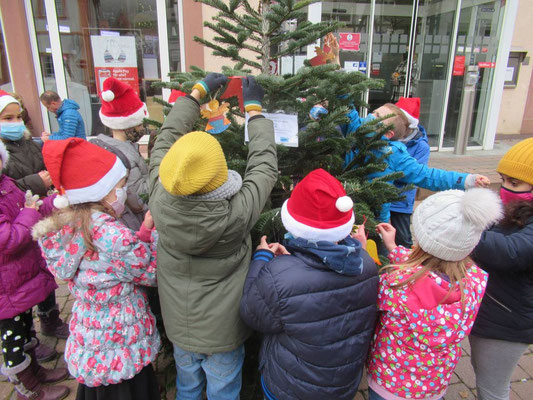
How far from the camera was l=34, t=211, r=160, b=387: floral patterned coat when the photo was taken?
1.89m

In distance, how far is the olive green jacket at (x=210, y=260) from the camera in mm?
1676

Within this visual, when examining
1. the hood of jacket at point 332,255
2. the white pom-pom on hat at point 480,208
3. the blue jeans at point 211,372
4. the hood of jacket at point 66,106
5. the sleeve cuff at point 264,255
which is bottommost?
the blue jeans at point 211,372

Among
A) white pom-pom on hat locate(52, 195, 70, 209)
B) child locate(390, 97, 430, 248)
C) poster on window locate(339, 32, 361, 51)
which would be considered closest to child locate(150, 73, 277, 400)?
white pom-pom on hat locate(52, 195, 70, 209)

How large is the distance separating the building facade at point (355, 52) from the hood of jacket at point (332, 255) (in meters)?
4.45

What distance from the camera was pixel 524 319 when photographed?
2031 millimetres

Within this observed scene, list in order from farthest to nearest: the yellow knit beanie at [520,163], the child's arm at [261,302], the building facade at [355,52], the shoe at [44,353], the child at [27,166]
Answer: the building facade at [355,52] → the shoe at [44,353] → the child at [27,166] → the yellow knit beanie at [520,163] → the child's arm at [261,302]

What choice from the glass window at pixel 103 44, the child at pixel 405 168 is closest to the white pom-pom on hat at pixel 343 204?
the child at pixel 405 168

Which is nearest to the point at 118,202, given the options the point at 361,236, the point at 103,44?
the point at 361,236

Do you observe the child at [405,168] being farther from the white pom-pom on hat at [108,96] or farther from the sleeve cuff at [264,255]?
the white pom-pom on hat at [108,96]

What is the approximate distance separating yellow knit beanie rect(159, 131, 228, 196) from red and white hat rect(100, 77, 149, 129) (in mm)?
1680

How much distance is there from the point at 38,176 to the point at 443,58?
9.14 metres

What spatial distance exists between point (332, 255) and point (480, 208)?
63cm

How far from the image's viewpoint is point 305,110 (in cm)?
229

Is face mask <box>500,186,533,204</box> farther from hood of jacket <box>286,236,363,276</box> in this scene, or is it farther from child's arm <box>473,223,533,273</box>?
hood of jacket <box>286,236,363,276</box>
